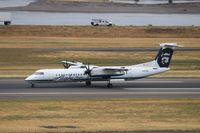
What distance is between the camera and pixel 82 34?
118 m

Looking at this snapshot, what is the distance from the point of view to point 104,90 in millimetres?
61875

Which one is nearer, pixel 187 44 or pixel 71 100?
pixel 71 100

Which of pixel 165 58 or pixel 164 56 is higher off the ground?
pixel 164 56

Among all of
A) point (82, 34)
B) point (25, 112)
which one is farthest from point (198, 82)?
point (82, 34)

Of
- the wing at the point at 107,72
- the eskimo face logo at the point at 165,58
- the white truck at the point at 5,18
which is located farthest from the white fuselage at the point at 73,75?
the white truck at the point at 5,18

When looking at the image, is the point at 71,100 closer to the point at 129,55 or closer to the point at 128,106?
the point at 128,106

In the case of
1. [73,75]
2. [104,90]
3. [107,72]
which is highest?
[107,72]

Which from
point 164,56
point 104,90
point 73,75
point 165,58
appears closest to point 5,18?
point 164,56

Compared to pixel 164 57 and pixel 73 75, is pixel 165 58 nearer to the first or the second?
pixel 164 57

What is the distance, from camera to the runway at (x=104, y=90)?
5775 cm

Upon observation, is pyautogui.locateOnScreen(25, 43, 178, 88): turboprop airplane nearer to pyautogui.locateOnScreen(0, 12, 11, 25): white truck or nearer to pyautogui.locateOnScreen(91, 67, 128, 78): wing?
pyautogui.locateOnScreen(91, 67, 128, 78): wing

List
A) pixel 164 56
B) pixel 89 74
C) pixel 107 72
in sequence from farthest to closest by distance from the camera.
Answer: pixel 164 56 → pixel 107 72 → pixel 89 74

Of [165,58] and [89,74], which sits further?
[165,58]

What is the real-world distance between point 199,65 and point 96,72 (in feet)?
78.4
